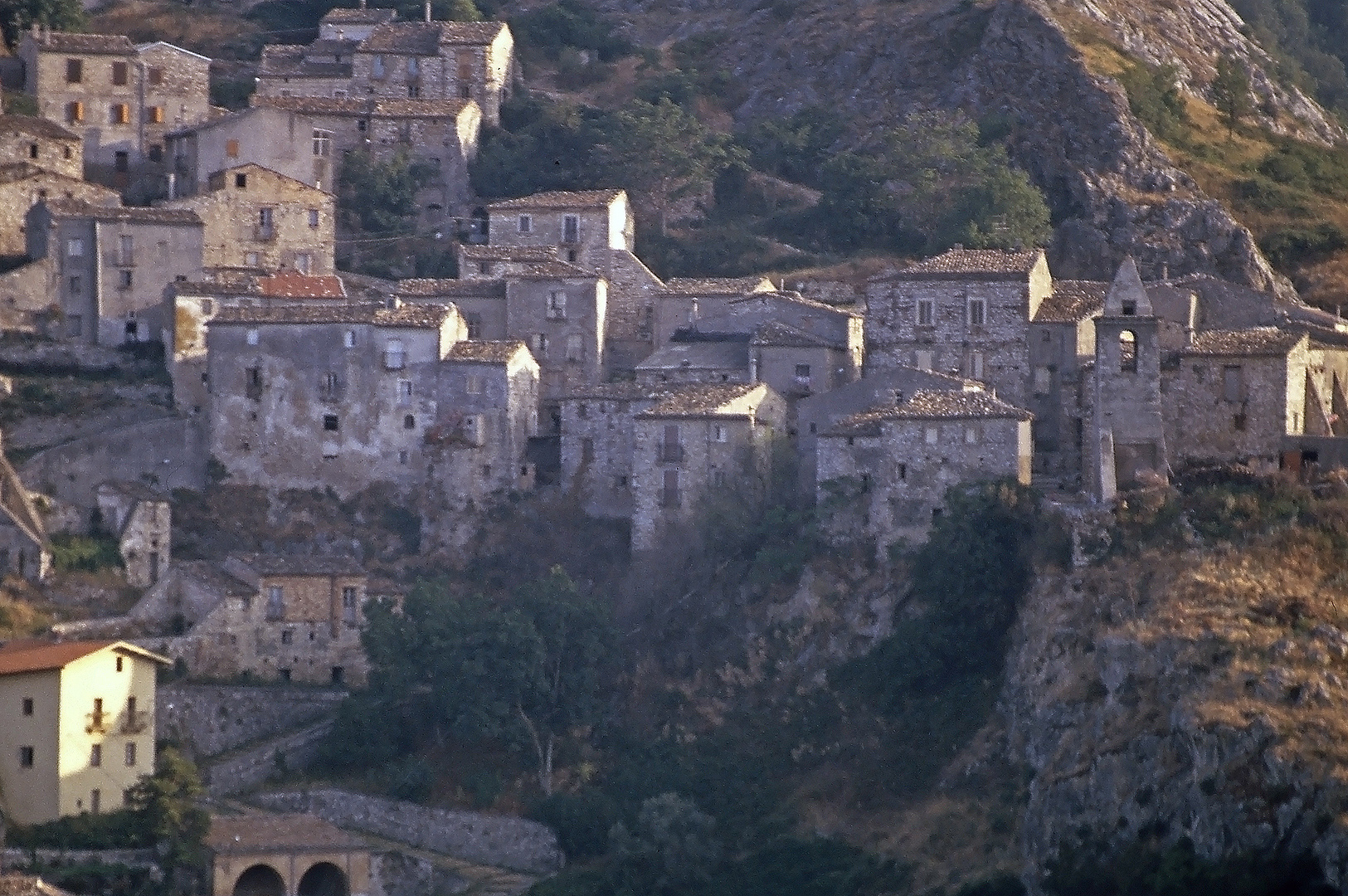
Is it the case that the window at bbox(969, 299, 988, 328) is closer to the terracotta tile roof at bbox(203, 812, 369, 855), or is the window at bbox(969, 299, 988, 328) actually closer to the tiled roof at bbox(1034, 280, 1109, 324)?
the tiled roof at bbox(1034, 280, 1109, 324)

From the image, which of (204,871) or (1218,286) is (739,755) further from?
(1218,286)

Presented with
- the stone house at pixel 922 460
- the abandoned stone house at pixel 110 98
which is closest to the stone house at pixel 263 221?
the abandoned stone house at pixel 110 98

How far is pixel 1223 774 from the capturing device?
62.7 metres

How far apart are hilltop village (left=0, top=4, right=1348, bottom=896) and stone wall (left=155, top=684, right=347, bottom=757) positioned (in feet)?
3.56

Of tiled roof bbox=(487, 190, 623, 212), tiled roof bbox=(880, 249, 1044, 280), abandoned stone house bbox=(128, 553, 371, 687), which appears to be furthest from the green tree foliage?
tiled roof bbox=(880, 249, 1044, 280)

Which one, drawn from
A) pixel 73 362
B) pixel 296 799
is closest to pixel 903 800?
pixel 296 799

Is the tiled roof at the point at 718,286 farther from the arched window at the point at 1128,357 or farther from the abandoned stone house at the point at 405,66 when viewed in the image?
the arched window at the point at 1128,357

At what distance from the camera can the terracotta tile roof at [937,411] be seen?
76.6 metres

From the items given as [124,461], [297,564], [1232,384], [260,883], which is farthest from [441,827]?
[1232,384]

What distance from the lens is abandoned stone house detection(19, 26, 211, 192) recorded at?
98000 mm

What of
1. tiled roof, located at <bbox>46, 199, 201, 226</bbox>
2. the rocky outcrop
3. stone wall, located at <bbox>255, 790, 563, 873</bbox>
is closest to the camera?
the rocky outcrop

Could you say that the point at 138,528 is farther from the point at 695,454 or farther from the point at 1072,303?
the point at 1072,303

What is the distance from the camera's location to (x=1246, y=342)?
78.6m

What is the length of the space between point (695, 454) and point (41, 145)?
2468 centimetres
